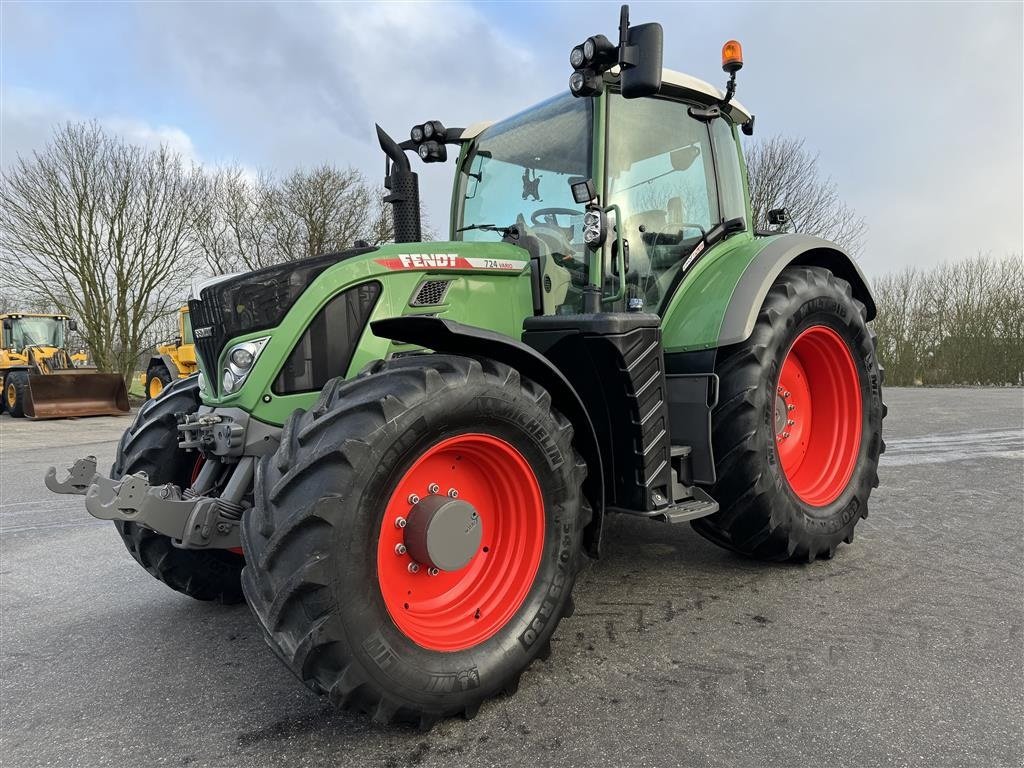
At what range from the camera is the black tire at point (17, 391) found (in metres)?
16.5

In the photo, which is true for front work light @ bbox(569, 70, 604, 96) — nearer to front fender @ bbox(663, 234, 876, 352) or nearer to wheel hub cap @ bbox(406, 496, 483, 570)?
front fender @ bbox(663, 234, 876, 352)

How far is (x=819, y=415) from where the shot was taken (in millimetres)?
3924

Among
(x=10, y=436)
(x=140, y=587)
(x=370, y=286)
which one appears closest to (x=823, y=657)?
(x=370, y=286)

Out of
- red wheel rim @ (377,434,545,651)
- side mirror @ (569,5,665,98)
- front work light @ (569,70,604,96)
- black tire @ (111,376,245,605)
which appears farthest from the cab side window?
black tire @ (111,376,245,605)

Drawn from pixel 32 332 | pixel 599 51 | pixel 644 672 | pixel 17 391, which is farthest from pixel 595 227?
pixel 32 332

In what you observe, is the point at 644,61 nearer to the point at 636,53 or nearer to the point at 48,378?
the point at 636,53

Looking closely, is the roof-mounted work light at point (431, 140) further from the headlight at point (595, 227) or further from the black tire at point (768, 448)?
the black tire at point (768, 448)

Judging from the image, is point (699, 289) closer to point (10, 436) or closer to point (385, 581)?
point (385, 581)

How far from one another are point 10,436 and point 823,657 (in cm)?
1365

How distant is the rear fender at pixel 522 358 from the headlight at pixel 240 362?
0.51 m

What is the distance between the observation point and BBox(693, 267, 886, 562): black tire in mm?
3092

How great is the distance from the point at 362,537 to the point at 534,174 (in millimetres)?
2025

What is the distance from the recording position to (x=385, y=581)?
2133mm

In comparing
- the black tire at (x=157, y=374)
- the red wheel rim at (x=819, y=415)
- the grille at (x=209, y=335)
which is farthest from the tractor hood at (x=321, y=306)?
the black tire at (x=157, y=374)
